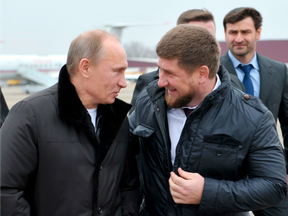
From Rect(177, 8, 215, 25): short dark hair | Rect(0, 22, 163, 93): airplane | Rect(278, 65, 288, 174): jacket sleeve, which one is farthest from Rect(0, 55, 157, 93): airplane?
Rect(278, 65, 288, 174): jacket sleeve

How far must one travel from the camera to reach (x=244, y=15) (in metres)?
3.19

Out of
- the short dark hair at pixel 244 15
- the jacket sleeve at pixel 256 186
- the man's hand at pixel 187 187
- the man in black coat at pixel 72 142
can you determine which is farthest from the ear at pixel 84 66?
the short dark hair at pixel 244 15

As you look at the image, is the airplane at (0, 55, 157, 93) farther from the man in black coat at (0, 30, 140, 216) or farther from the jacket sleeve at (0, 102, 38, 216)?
the jacket sleeve at (0, 102, 38, 216)

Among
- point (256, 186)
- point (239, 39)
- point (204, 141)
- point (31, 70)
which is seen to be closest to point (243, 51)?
point (239, 39)

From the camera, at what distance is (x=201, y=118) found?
187cm

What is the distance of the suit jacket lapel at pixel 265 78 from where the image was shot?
2.96 meters

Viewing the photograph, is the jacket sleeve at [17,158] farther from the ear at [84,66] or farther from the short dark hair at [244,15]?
the short dark hair at [244,15]

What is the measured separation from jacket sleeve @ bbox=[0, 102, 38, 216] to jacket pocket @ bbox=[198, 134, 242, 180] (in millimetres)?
946

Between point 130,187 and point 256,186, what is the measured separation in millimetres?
817

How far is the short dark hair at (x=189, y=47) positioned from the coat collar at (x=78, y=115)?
51 cm

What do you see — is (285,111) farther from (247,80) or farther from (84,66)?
(84,66)

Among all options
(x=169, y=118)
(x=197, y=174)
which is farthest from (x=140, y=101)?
(x=197, y=174)

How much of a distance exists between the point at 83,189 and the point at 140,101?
2.38 feet

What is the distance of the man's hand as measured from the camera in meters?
1.74
